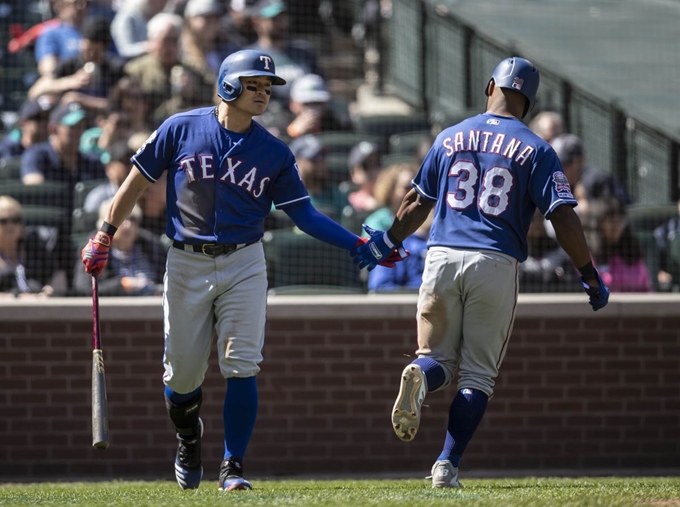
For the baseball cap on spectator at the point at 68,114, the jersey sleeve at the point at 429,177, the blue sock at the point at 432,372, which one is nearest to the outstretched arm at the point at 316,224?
the jersey sleeve at the point at 429,177

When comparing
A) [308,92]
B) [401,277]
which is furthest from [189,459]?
[308,92]

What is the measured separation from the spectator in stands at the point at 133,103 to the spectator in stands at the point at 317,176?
1.48 meters

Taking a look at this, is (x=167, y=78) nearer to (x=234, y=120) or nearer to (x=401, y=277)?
(x=401, y=277)

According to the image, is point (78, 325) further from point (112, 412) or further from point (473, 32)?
point (473, 32)

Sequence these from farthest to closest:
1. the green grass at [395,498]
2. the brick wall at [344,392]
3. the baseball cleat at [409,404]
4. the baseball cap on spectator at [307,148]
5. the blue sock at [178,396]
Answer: the baseball cap on spectator at [307,148] < the brick wall at [344,392] < the blue sock at [178,396] < the baseball cleat at [409,404] < the green grass at [395,498]

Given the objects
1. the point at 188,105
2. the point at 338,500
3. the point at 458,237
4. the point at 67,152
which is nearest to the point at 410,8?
the point at 188,105

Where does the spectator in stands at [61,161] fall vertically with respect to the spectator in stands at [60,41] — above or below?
below

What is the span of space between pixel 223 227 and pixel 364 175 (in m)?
3.95

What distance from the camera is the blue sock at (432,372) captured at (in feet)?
18.0

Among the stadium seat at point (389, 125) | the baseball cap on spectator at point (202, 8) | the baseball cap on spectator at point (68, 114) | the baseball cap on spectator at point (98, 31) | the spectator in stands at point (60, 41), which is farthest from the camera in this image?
the baseball cap on spectator at point (202, 8)

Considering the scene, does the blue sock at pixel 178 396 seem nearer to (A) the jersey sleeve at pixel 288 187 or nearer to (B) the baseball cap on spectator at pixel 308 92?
(A) the jersey sleeve at pixel 288 187

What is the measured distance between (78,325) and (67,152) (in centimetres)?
165

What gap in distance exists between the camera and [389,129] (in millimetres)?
10672

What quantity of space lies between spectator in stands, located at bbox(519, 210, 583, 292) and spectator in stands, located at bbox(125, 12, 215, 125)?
3.23 m
